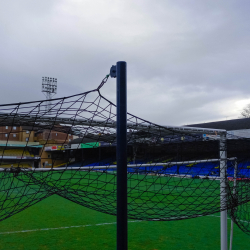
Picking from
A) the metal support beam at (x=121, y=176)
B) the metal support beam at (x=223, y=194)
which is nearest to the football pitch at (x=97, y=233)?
the metal support beam at (x=223, y=194)

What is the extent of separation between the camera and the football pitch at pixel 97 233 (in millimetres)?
4352

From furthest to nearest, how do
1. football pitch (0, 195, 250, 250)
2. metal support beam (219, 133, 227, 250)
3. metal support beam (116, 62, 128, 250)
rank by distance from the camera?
football pitch (0, 195, 250, 250)
metal support beam (219, 133, 227, 250)
metal support beam (116, 62, 128, 250)

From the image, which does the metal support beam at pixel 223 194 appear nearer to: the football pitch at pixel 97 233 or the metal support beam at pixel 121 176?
the football pitch at pixel 97 233

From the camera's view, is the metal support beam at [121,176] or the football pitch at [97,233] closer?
the metal support beam at [121,176]

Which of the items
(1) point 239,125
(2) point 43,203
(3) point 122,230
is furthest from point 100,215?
(1) point 239,125

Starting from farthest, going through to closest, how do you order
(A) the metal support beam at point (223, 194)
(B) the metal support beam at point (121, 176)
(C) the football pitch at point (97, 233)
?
1. (C) the football pitch at point (97, 233)
2. (A) the metal support beam at point (223, 194)
3. (B) the metal support beam at point (121, 176)

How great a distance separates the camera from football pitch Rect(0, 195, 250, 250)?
14.3ft

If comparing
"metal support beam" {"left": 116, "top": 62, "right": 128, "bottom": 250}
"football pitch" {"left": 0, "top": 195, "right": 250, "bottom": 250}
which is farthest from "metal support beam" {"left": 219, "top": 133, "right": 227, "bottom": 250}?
"metal support beam" {"left": 116, "top": 62, "right": 128, "bottom": 250}

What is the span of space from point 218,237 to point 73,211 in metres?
3.79

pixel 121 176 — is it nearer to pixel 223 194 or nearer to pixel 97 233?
pixel 223 194

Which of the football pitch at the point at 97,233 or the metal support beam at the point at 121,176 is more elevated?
the metal support beam at the point at 121,176

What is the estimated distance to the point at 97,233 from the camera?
4.96m

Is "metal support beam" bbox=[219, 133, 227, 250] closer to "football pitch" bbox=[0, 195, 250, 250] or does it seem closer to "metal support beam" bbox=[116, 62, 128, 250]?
"football pitch" bbox=[0, 195, 250, 250]

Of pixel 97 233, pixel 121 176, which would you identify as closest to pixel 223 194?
pixel 121 176
